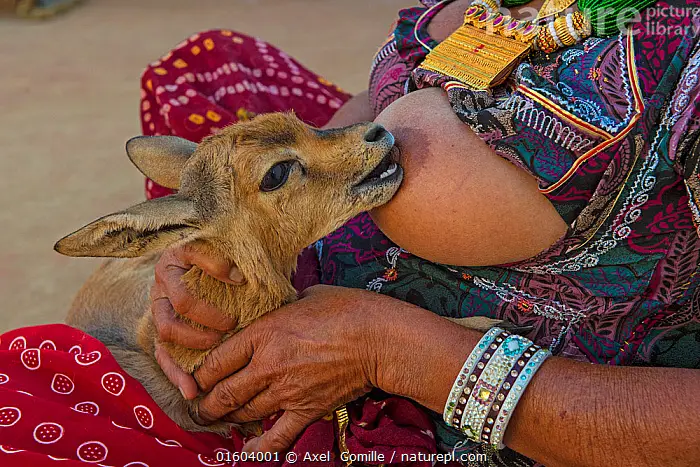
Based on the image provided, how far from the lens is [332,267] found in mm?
1930

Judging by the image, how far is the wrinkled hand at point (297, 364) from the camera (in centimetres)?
159

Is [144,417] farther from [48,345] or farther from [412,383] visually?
[412,383]

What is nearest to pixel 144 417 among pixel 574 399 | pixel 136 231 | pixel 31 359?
pixel 31 359

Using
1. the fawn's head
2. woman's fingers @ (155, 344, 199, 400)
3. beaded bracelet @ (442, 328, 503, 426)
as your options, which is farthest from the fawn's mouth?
woman's fingers @ (155, 344, 199, 400)

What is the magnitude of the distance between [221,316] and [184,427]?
0.32 m

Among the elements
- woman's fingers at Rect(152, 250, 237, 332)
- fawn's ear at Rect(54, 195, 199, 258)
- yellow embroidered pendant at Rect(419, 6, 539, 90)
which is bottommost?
woman's fingers at Rect(152, 250, 237, 332)

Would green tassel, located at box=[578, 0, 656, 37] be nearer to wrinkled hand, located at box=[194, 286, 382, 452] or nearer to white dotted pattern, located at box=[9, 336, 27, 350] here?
wrinkled hand, located at box=[194, 286, 382, 452]

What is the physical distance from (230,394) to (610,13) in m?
1.20

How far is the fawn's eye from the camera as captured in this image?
169cm

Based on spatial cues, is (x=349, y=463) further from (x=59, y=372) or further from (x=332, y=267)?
(x=59, y=372)

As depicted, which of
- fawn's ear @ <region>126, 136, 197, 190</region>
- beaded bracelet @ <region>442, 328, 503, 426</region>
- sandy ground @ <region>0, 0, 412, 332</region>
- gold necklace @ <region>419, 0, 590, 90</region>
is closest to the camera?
beaded bracelet @ <region>442, 328, 503, 426</region>

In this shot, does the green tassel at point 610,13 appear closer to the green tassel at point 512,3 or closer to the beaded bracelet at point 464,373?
the green tassel at point 512,3

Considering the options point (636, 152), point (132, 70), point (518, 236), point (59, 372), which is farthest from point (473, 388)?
point (132, 70)

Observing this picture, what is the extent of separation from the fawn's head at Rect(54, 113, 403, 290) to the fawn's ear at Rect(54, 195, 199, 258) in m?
0.02
